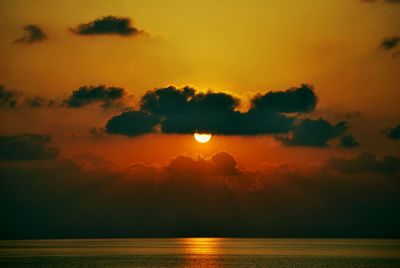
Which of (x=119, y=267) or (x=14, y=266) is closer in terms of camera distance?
(x=119, y=267)

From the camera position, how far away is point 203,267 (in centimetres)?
17838

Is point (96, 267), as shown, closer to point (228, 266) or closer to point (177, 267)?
point (177, 267)

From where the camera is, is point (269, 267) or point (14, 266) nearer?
point (269, 267)

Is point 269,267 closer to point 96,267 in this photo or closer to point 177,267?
point 177,267

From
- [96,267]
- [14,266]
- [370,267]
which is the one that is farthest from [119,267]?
[370,267]

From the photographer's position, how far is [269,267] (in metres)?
175

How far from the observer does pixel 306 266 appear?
177875 mm

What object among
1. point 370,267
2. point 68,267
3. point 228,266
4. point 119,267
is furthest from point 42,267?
point 370,267

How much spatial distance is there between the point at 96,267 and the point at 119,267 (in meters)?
6.08

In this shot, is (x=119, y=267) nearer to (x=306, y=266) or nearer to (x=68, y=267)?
(x=68, y=267)

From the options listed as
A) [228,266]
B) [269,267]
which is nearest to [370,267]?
[269,267]

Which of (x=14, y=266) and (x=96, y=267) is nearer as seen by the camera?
(x=96, y=267)

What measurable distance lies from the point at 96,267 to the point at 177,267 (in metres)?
21.3

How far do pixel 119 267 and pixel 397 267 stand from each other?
73.7 metres
